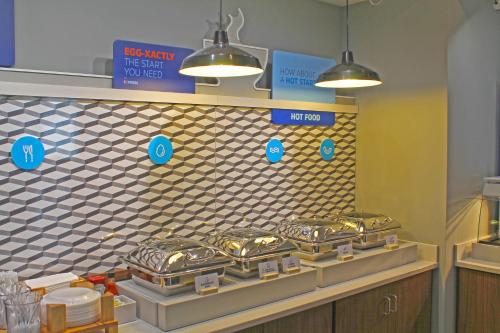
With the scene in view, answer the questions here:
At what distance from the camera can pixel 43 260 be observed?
2.50 metres

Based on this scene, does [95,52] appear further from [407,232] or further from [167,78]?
[407,232]

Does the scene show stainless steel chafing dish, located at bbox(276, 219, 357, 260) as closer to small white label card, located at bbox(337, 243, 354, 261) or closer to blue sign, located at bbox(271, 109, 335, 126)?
small white label card, located at bbox(337, 243, 354, 261)

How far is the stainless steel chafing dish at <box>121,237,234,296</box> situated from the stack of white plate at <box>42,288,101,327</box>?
1.19ft

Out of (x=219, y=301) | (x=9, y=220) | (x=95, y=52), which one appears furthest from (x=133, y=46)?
(x=219, y=301)

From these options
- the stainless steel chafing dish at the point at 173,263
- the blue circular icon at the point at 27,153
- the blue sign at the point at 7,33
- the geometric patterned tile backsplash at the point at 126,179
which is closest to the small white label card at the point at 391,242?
the geometric patterned tile backsplash at the point at 126,179

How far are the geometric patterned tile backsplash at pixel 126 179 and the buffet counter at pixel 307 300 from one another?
2.04 ft

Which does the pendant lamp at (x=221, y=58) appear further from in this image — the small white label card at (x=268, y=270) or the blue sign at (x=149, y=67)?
the small white label card at (x=268, y=270)

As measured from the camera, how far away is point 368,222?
10.7 feet

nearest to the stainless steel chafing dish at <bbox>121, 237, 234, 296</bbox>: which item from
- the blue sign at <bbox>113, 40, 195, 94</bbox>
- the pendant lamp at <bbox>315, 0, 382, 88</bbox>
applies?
the blue sign at <bbox>113, 40, 195, 94</bbox>

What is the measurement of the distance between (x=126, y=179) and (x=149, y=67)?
2.10 feet

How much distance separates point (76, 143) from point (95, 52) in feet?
1.70

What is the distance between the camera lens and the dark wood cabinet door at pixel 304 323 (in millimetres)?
2447

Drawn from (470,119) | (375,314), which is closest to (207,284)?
(375,314)

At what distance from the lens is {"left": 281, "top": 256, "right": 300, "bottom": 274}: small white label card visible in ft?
8.77
